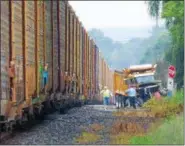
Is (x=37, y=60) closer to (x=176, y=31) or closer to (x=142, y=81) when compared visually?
(x=176, y=31)

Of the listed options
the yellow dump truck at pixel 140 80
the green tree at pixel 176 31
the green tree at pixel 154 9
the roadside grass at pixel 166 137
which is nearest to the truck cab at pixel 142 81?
the yellow dump truck at pixel 140 80

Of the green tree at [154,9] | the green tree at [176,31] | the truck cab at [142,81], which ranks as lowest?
the truck cab at [142,81]

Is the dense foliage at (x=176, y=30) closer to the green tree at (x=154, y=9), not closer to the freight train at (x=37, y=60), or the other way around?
the green tree at (x=154, y=9)

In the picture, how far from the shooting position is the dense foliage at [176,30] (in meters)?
31.3

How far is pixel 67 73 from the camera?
2362 centimetres

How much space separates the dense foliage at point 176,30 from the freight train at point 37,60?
15.1 ft

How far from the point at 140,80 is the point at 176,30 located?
142 inches

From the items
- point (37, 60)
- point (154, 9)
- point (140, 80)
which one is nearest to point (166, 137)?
point (37, 60)

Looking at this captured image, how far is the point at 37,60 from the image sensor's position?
16969 mm

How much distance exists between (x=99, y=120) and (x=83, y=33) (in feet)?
38.0

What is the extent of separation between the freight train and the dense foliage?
182 inches

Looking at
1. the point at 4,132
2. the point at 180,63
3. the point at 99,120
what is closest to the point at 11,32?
the point at 4,132

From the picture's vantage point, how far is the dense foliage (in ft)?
103

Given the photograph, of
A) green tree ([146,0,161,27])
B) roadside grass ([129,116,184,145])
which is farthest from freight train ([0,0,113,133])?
green tree ([146,0,161,27])
